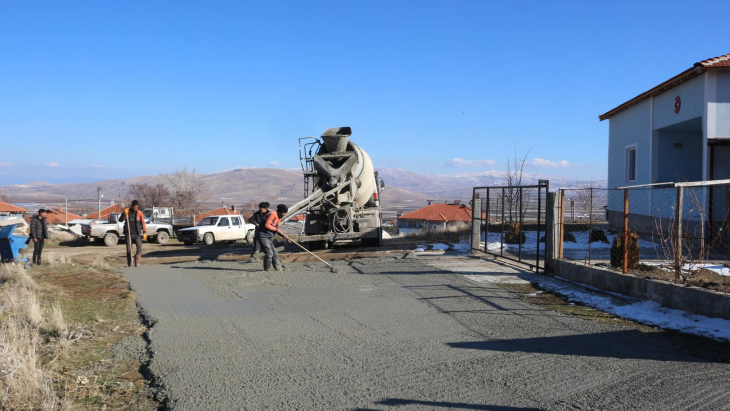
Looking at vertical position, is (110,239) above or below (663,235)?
below

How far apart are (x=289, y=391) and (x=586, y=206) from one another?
12.8 meters

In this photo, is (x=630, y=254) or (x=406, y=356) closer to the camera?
(x=406, y=356)

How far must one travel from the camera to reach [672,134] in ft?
59.9

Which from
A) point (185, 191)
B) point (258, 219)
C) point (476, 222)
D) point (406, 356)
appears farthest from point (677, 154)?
point (185, 191)

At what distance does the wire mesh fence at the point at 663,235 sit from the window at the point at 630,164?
85 centimetres

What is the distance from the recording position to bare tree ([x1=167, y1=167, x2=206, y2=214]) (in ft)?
249

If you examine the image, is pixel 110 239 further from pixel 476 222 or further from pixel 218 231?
pixel 476 222

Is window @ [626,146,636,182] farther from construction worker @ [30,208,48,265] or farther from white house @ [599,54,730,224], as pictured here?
construction worker @ [30,208,48,265]

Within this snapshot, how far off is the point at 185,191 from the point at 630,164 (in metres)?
66.5

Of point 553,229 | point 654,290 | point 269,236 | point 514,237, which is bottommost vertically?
point 654,290

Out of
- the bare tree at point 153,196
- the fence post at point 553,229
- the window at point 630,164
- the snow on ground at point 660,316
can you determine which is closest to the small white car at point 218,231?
the window at point 630,164

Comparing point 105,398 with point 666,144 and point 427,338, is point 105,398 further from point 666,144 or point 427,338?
point 666,144

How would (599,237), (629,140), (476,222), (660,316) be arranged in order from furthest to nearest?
(629,140) → (599,237) → (476,222) → (660,316)

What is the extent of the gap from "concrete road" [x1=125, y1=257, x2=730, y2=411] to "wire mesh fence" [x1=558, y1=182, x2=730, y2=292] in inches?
91.3
